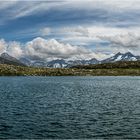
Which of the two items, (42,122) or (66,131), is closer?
(66,131)

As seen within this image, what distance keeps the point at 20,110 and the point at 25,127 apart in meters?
17.3

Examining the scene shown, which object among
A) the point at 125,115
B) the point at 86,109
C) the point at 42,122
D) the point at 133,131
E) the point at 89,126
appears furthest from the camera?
the point at 86,109

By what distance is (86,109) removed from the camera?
222 ft

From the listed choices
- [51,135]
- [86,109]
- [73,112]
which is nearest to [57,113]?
[73,112]

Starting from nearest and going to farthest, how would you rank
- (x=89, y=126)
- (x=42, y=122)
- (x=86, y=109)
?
(x=89, y=126)
(x=42, y=122)
(x=86, y=109)

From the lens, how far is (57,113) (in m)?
61.7

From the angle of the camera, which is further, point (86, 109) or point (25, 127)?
point (86, 109)

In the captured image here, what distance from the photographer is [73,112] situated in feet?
207

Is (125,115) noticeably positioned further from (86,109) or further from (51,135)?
(51,135)

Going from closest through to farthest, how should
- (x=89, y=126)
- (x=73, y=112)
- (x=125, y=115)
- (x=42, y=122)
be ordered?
1. (x=89, y=126)
2. (x=42, y=122)
3. (x=125, y=115)
4. (x=73, y=112)

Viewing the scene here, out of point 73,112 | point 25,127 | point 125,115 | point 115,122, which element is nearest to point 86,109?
point 73,112

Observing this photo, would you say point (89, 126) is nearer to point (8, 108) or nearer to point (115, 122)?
point (115, 122)

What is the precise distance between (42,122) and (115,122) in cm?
1214

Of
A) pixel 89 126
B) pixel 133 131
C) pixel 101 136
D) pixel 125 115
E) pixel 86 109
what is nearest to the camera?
pixel 101 136
